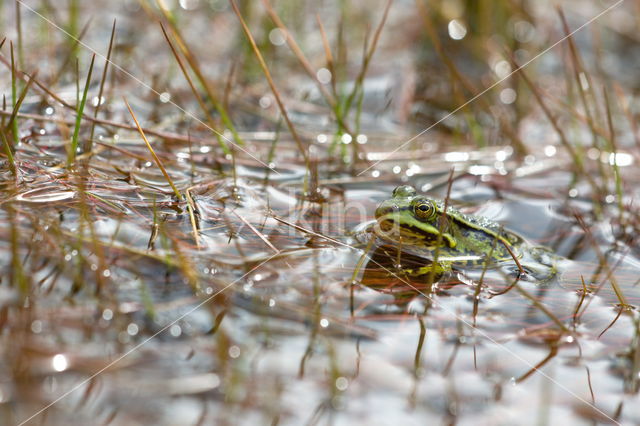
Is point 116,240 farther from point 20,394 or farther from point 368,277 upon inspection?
point 368,277

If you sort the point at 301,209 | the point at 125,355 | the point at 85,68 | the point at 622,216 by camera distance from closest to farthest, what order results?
the point at 125,355
the point at 301,209
the point at 622,216
the point at 85,68

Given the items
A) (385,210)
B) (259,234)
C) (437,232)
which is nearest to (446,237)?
(437,232)

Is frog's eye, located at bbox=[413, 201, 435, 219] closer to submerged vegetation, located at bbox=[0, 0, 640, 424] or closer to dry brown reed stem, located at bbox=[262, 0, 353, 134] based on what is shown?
submerged vegetation, located at bbox=[0, 0, 640, 424]

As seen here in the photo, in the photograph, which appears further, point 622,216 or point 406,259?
Result: point 622,216

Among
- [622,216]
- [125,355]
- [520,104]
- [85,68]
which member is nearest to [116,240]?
[125,355]

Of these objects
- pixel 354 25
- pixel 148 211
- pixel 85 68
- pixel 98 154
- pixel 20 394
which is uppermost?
pixel 354 25

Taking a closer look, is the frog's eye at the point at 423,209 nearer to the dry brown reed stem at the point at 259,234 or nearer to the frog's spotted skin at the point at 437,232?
the frog's spotted skin at the point at 437,232

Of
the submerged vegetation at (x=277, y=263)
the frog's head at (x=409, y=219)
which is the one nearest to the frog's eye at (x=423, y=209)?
the frog's head at (x=409, y=219)
